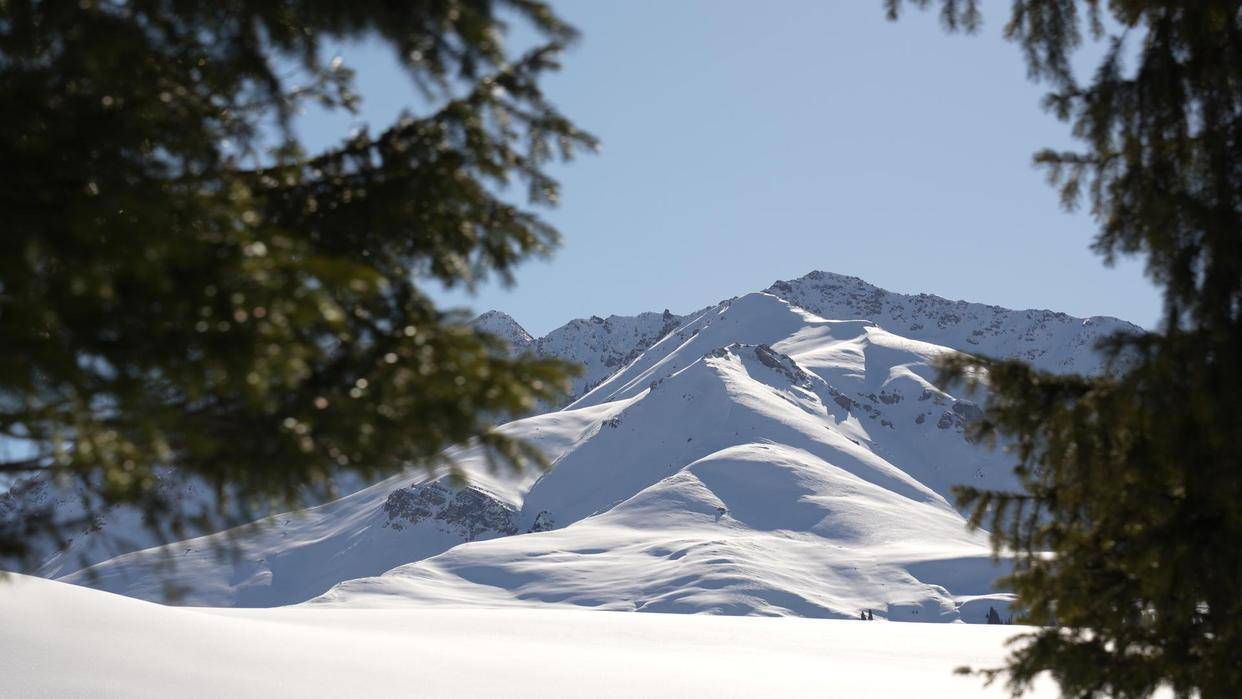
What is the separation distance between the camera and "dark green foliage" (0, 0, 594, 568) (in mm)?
3068

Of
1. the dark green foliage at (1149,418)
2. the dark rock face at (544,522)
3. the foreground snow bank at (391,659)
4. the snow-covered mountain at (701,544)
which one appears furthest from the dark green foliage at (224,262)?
the dark rock face at (544,522)

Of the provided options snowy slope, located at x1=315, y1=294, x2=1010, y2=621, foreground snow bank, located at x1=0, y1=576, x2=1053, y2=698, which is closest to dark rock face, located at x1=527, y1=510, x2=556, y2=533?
snowy slope, located at x1=315, y1=294, x2=1010, y2=621

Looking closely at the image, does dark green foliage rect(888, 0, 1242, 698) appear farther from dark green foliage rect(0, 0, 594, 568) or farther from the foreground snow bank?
the foreground snow bank

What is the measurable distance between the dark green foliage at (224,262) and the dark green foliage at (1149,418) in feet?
12.4

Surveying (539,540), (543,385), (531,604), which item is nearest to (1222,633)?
(543,385)

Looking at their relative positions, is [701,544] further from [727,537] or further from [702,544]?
[727,537]

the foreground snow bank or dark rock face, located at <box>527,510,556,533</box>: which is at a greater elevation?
dark rock face, located at <box>527,510,556,533</box>

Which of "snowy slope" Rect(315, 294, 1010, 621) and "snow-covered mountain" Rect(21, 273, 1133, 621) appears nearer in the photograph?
"snowy slope" Rect(315, 294, 1010, 621)

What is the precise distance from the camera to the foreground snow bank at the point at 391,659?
9.99 meters

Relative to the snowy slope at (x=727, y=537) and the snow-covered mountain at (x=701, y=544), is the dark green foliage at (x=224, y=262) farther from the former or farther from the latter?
the snowy slope at (x=727, y=537)

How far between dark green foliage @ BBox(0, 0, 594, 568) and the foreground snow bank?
6.54 m

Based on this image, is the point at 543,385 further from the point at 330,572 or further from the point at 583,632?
the point at 330,572

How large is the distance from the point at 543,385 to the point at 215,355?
117 centimetres

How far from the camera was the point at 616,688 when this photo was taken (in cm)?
1133
